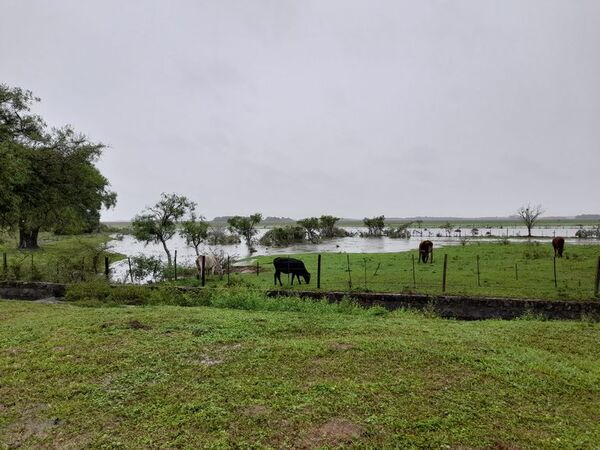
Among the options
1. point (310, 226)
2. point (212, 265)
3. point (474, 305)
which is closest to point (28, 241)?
point (212, 265)

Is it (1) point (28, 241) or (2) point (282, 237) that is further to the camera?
(2) point (282, 237)

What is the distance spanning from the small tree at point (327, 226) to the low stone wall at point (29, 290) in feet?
154

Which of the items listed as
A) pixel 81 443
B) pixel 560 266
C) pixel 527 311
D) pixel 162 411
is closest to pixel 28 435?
pixel 81 443

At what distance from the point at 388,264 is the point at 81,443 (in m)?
21.4

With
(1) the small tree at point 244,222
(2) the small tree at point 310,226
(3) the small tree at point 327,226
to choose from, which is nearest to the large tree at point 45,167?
(1) the small tree at point 244,222

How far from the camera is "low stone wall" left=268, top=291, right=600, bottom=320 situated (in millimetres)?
11781

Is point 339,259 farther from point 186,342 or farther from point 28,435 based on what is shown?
point 28,435

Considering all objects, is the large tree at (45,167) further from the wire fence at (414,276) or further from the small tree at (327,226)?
the small tree at (327,226)

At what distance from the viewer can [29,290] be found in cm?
1539

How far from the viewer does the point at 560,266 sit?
20.5m

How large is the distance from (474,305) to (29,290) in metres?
16.1

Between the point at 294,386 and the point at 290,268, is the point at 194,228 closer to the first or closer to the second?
the point at 290,268

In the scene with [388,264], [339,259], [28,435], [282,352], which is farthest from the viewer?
[339,259]

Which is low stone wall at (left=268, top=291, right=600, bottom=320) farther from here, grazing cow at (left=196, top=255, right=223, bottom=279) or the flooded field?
the flooded field
